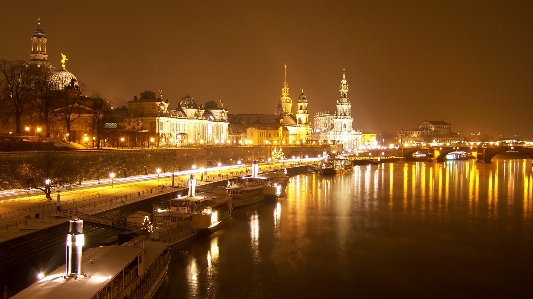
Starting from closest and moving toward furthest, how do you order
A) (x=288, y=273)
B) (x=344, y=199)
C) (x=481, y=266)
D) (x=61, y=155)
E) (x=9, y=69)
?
(x=288, y=273) < (x=481, y=266) < (x=61, y=155) < (x=9, y=69) < (x=344, y=199)

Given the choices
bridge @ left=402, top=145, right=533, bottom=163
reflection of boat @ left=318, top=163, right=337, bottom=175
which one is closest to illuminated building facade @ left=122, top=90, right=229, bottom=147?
reflection of boat @ left=318, top=163, right=337, bottom=175

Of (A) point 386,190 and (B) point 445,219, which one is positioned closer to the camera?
(B) point 445,219

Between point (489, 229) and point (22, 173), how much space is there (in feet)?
108

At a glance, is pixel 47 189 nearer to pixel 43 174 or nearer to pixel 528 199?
pixel 43 174

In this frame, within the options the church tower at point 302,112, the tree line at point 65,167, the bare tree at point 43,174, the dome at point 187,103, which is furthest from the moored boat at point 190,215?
the church tower at point 302,112

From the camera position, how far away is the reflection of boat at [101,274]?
14.8 m

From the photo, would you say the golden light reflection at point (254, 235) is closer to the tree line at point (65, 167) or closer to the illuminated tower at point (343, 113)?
the tree line at point (65, 167)

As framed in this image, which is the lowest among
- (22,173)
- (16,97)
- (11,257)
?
(11,257)

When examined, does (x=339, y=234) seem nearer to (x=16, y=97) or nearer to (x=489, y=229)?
(x=489, y=229)

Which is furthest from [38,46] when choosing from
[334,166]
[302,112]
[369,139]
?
[369,139]

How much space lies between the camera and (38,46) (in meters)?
72.8

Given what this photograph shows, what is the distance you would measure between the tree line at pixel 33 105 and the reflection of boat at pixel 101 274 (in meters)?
30.6

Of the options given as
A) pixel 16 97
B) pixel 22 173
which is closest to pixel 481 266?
pixel 22 173

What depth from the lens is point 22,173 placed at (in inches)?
1308
